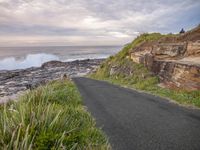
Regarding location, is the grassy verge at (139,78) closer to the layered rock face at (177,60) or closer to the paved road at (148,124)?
the layered rock face at (177,60)

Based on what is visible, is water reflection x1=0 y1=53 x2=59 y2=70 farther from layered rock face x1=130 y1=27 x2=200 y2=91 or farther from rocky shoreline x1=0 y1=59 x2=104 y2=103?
layered rock face x1=130 y1=27 x2=200 y2=91

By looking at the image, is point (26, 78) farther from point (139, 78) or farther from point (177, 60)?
point (177, 60)

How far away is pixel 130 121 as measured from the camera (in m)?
9.10

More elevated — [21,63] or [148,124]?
[148,124]

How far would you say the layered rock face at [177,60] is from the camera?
14.0 metres

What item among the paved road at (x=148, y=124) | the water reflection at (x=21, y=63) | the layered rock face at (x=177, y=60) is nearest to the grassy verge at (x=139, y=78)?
the layered rock face at (x=177, y=60)

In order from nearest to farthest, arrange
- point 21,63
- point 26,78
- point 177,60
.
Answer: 1. point 177,60
2. point 26,78
3. point 21,63

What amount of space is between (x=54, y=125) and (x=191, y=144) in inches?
144

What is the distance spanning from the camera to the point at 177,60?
17297mm

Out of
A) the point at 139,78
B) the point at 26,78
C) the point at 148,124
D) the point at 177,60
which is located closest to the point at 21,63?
the point at 26,78

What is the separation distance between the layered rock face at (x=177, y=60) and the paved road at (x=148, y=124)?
2596mm

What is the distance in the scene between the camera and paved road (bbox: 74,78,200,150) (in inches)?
264

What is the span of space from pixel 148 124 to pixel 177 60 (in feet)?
32.2

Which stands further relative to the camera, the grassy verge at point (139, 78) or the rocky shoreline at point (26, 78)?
the rocky shoreline at point (26, 78)
